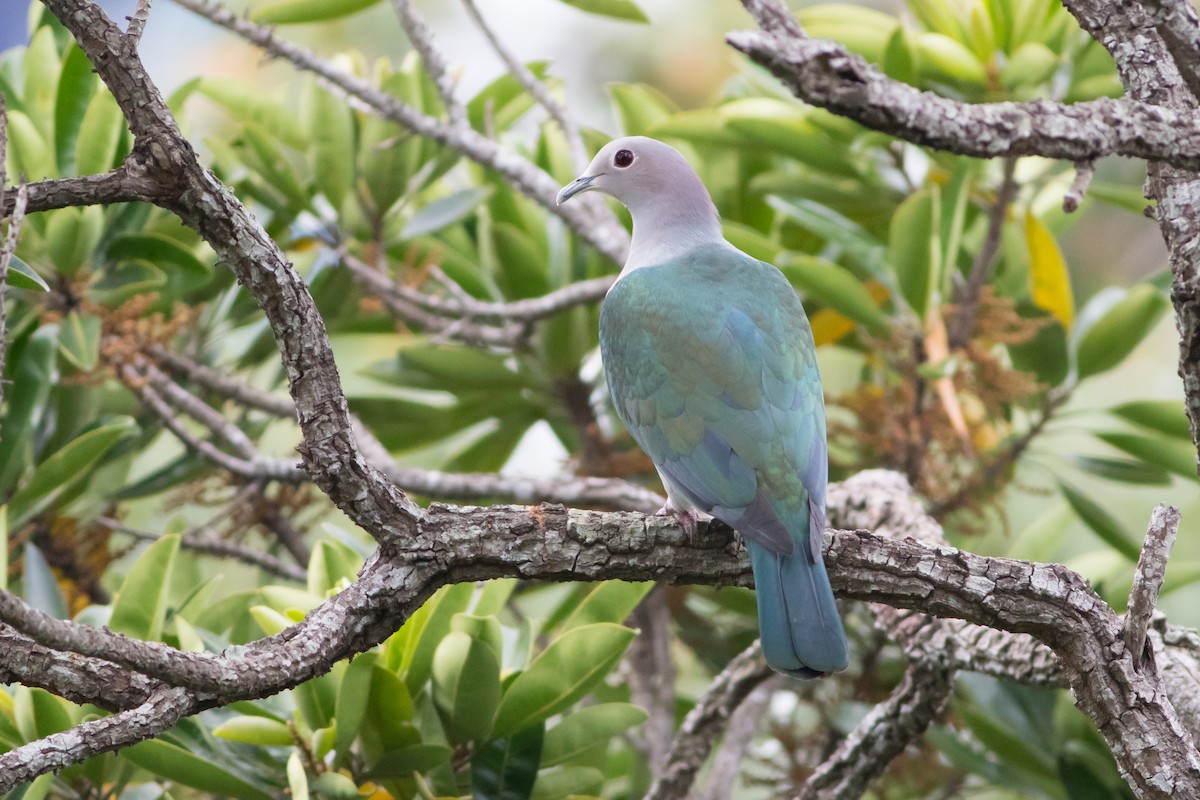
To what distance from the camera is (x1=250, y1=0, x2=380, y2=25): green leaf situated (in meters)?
3.51

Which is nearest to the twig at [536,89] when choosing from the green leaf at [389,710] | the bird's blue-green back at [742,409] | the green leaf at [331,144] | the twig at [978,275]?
the green leaf at [331,144]

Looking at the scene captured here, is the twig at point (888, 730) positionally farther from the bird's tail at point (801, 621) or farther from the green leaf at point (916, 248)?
the green leaf at point (916, 248)

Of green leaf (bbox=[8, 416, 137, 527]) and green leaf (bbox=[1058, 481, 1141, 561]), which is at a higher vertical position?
green leaf (bbox=[8, 416, 137, 527])

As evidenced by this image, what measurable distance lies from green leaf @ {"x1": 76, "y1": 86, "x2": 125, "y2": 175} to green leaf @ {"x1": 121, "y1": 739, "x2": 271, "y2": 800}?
1.65 m

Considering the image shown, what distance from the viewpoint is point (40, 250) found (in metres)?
3.29

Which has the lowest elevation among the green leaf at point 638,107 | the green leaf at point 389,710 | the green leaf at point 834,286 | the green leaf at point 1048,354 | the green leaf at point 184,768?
the green leaf at point 184,768

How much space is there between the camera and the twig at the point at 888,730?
2570 mm

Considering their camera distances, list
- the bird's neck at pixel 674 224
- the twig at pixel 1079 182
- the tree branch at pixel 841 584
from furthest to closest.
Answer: the bird's neck at pixel 674 224
the tree branch at pixel 841 584
the twig at pixel 1079 182

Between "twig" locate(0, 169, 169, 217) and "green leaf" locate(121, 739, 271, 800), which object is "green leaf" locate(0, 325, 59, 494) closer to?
"green leaf" locate(121, 739, 271, 800)

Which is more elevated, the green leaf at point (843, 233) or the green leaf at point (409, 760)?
the green leaf at point (843, 233)

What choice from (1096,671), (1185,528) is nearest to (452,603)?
(1096,671)

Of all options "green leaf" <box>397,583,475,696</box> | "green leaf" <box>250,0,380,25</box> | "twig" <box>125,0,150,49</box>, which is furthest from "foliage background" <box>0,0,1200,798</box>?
"twig" <box>125,0,150,49</box>

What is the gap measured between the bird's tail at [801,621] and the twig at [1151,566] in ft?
1.64

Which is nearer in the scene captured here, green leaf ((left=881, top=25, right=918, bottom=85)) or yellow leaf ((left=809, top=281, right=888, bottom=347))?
green leaf ((left=881, top=25, right=918, bottom=85))
